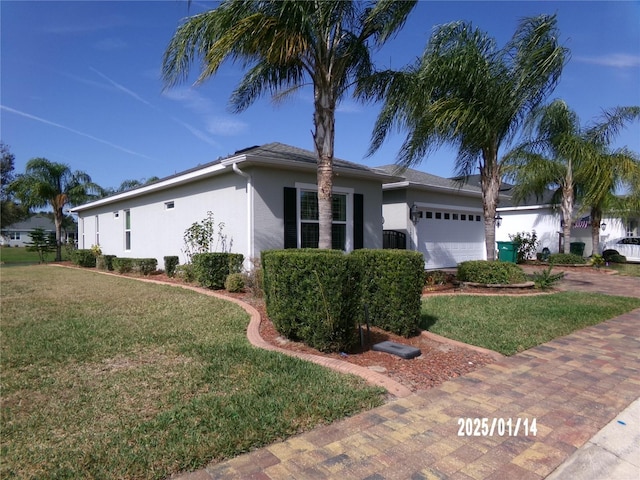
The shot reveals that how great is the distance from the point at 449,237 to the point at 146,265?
39.8 ft

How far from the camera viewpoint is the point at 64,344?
5.04 meters

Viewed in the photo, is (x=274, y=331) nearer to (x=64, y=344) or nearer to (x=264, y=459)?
(x=64, y=344)

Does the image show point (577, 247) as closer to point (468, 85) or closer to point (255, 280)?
point (468, 85)

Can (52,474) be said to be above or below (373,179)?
below

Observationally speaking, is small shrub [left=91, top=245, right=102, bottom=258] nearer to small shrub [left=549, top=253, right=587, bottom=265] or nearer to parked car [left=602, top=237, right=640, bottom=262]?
small shrub [left=549, top=253, right=587, bottom=265]

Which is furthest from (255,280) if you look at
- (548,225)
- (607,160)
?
(548,225)

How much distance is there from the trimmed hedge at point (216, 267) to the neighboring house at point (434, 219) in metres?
6.74

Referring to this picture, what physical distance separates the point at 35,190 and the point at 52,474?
81.0 feet

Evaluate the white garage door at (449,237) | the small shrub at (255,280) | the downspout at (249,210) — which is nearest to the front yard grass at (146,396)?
the small shrub at (255,280)

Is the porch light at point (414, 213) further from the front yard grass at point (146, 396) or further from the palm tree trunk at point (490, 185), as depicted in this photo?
the front yard grass at point (146, 396)

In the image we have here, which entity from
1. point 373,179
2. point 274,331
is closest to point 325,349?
point 274,331

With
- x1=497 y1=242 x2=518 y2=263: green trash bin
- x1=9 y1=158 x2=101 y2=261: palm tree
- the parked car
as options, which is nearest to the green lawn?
x1=9 y1=158 x2=101 y2=261: palm tree

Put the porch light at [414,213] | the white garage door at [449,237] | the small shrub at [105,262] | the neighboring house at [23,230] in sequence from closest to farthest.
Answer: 1. the porch light at [414,213]
2. the white garage door at [449,237]
3. the small shrub at [105,262]
4. the neighboring house at [23,230]

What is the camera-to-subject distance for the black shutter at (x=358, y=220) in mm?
11992
